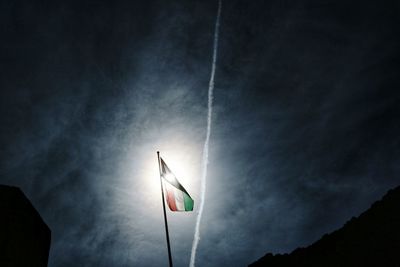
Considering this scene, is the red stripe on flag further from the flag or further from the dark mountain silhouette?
the dark mountain silhouette

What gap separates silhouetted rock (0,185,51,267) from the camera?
13453mm

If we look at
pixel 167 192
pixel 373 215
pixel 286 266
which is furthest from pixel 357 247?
pixel 167 192

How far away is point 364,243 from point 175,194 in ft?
108

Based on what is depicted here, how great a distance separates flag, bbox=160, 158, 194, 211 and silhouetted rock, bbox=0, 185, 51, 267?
7.23m

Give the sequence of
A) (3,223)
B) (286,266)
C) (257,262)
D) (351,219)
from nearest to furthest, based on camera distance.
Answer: (3,223) → (351,219) → (286,266) → (257,262)

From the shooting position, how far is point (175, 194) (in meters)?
13.6

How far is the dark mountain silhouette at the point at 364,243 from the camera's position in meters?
33.6

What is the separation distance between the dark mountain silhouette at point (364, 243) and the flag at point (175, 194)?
94.5 ft

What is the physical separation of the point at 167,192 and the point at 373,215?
34.9 metres

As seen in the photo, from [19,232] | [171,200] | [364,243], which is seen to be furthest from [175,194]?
[364,243]

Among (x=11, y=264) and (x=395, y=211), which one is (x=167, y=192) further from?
(x=395, y=211)

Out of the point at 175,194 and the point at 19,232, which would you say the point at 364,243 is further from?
the point at 19,232

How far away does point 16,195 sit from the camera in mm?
14734

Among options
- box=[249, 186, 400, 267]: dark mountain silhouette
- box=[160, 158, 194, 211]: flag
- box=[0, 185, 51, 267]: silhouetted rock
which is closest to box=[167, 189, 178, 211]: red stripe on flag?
box=[160, 158, 194, 211]: flag
